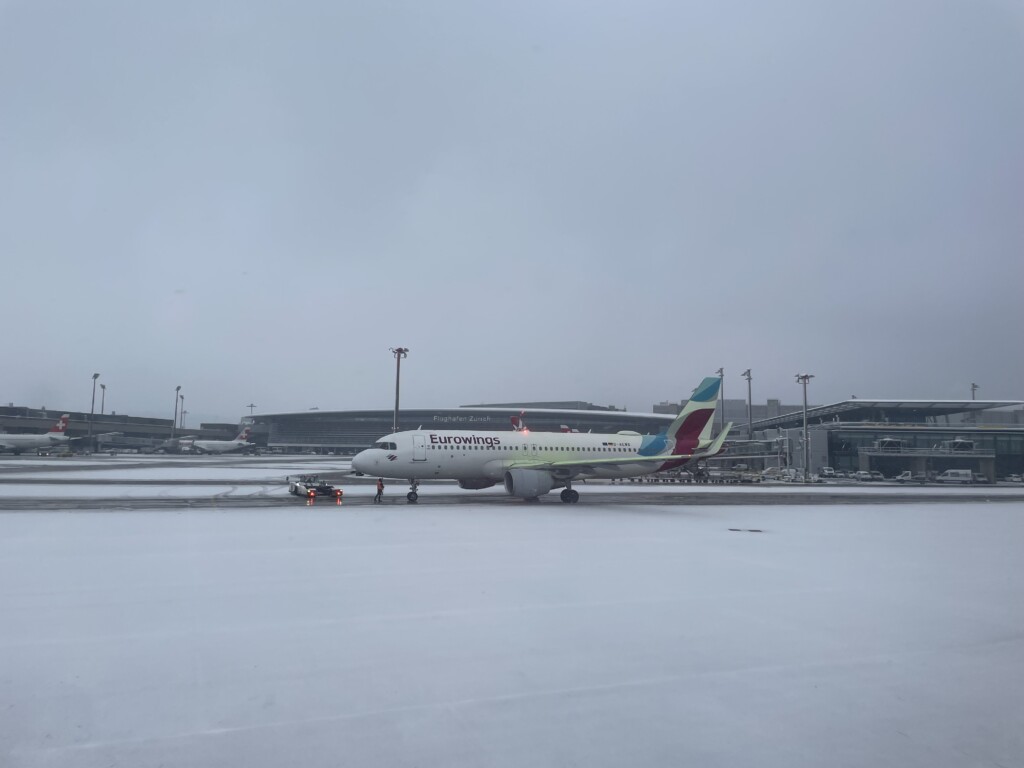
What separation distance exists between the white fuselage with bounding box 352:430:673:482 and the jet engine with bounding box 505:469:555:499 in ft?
5.19

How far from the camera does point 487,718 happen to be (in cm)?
543

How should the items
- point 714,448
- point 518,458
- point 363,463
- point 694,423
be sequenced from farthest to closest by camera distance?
point 694,423 < point 714,448 < point 518,458 < point 363,463

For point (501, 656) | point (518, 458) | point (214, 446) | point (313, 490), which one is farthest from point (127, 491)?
point (214, 446)

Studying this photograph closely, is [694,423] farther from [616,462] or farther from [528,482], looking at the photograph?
[528,482]

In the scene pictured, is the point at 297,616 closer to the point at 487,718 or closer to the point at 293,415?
the point at 487,718

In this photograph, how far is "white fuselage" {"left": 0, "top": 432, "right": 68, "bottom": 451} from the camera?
78.9 metres

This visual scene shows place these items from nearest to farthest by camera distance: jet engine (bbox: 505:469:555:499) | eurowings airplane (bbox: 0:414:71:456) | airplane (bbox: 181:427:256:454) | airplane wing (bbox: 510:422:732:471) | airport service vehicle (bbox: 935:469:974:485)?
jet engine (bbox: 505:469:555:499), airplane wing (bbox: 510:422:732:471), airport service vehicle (bbox: 935:469:974:485), eurowings airplane (bbox: 0:414:71:456), airplane (bbox: 181:427:256:454)

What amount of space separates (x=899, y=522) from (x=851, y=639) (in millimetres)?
17653

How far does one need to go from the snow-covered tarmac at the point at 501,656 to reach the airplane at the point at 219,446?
97326 millimetres

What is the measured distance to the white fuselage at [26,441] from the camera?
7894cm

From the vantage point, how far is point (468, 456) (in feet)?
102

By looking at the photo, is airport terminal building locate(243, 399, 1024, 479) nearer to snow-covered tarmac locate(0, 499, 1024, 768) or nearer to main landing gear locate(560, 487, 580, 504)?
main landing gear locate(560, 487, 580, 504)

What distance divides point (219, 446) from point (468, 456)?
88.0 metres

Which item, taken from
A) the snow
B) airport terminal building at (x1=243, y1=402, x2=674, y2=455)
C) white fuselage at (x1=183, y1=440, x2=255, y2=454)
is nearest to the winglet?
the snow
